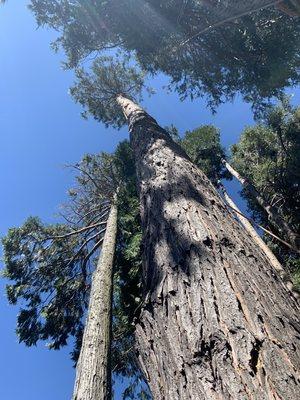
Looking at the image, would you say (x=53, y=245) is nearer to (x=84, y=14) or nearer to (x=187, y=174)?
(x=84, y=14)

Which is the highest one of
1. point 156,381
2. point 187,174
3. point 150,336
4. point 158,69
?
point 158,69

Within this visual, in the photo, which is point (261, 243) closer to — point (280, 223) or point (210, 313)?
point (280, 223)

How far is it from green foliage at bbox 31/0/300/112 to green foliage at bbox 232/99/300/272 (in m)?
3.19

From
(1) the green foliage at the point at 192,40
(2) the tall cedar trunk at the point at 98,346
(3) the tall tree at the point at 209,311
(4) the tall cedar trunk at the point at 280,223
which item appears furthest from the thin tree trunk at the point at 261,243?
(1) the green foliage at the point at 192,40

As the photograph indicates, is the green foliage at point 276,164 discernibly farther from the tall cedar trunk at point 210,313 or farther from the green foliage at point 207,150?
the tall cedar trunk at point 210,313

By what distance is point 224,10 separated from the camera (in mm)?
9938

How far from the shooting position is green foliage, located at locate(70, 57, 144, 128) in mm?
16656

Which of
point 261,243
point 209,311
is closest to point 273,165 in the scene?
point 261,243

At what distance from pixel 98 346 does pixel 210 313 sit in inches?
127

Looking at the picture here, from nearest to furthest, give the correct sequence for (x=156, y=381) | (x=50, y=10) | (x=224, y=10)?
(x=156, y=381) → (x=224, y=10) → (x=50, y=10)

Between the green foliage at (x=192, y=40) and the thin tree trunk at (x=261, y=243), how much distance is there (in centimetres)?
438

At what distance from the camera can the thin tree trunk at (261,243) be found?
1023cm

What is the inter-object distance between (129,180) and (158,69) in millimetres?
4180

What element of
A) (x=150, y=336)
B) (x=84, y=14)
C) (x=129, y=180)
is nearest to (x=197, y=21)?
(x=84, y=14)
